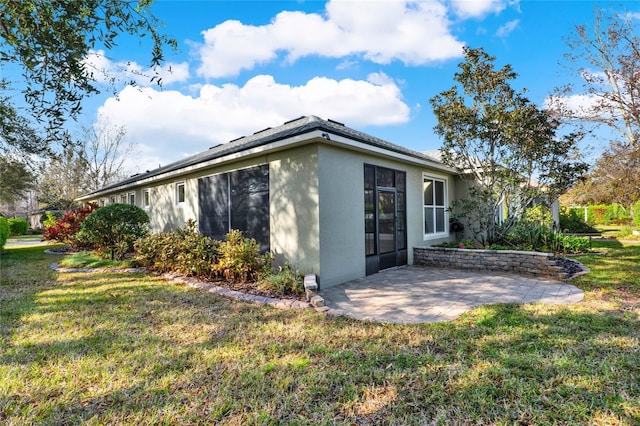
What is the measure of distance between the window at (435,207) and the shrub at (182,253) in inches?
255

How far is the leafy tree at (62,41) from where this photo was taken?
12.4 feet

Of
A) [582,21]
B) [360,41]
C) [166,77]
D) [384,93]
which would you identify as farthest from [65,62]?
[582,21]

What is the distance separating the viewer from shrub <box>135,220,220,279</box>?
723 cm

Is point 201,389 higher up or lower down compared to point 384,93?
lower down

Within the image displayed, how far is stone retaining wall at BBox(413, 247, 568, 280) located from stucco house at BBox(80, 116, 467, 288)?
1.74ft

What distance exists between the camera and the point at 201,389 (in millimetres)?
2711

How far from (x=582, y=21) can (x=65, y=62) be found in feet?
52.8

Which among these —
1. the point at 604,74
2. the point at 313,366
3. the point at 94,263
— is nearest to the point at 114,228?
the point at 94,263

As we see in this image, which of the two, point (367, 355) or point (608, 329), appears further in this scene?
point (608, 329)

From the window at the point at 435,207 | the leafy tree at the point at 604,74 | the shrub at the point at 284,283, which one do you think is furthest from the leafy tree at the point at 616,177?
the shrub at the point at 284,283

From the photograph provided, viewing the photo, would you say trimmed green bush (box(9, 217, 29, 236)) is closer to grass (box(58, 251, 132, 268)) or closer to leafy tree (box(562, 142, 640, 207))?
grass (box(58, 251, 132, 268))

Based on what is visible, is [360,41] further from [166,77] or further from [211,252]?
[211,252]

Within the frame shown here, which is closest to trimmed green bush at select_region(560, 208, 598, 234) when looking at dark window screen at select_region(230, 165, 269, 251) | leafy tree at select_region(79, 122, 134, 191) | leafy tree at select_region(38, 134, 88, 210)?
dark window screen at select_region(230, 165, 269, 251)

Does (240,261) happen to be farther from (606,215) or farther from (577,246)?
(606,215)
